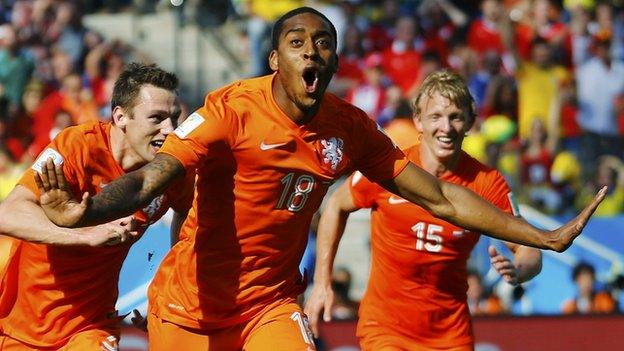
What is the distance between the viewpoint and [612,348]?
11336mm

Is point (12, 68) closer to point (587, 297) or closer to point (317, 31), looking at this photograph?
point (587, 297)

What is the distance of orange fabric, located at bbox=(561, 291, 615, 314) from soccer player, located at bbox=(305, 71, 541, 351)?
13.8ft

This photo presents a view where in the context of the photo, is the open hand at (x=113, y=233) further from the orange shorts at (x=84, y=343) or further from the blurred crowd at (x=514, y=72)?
the blurred crowd at (x=514, y=72)

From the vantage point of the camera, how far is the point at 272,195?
21.8 feet

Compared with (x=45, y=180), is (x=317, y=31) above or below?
above

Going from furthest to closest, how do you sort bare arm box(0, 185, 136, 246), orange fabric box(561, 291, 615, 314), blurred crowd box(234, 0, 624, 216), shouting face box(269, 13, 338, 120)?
blurred crowd box(234, 0, 624, 216), orange fabric box(561, 291, 615, 314), shouting face box(269, 13, 338, 120), bare arm box(0, 185, 136, 246)

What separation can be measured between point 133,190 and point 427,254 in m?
2.92

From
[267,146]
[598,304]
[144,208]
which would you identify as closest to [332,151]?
[267,146]

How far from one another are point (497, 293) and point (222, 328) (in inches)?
234

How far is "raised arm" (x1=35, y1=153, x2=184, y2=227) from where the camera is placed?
17.9ft

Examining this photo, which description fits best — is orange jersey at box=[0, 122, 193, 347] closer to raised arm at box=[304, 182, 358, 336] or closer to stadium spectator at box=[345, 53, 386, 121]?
raised arm at box=[304, 182, 358, 336]

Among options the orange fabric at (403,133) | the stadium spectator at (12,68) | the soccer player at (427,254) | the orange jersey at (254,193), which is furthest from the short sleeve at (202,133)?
the stadium spectator at (12,68)

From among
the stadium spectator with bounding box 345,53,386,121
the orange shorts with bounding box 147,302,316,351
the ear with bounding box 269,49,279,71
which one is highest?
Answer: the stadium spectator with bounding box 345,53,386,121

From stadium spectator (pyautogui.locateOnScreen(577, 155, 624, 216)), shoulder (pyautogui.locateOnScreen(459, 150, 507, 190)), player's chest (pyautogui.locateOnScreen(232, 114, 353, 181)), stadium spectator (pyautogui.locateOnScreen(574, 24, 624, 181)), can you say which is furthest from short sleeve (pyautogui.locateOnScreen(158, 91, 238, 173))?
stadium spectator (pyautogui.locateOnScreen(574, 24, 624, 181))
